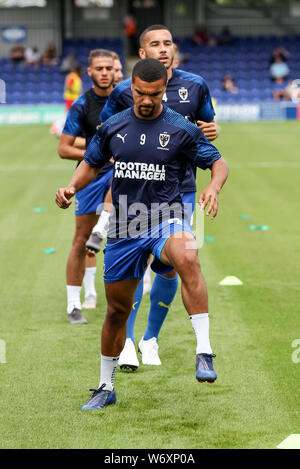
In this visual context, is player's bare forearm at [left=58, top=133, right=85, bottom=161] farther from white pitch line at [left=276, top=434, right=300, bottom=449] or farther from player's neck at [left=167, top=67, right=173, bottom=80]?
white pitch line at [left=276, top=434, right=300, bottom=449]

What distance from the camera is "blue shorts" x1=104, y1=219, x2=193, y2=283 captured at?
16.0 ft

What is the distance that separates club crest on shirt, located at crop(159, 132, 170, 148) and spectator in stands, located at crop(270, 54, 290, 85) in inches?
1414

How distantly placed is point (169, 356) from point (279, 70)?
3533 cm

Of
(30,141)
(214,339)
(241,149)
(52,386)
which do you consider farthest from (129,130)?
(30,141)

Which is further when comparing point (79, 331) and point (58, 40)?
point (58, 40)

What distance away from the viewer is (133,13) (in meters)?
45.5

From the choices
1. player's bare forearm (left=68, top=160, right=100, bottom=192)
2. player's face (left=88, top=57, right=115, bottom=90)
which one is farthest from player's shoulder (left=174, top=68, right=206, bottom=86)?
player's bare forearm (left=68, top=160, right=100, bottom=192)

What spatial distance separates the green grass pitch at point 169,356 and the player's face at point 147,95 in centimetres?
186

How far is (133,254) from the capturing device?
4.93 meters

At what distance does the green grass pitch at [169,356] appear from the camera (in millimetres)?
4637

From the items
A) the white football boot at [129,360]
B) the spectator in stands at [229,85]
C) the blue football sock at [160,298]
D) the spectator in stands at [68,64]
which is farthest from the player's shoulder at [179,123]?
the spectator in stands at [68,64]

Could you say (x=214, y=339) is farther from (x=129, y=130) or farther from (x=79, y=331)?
(x=129, y=130)

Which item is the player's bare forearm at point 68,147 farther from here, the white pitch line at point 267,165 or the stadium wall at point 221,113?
the stadium wall at point 221,113
